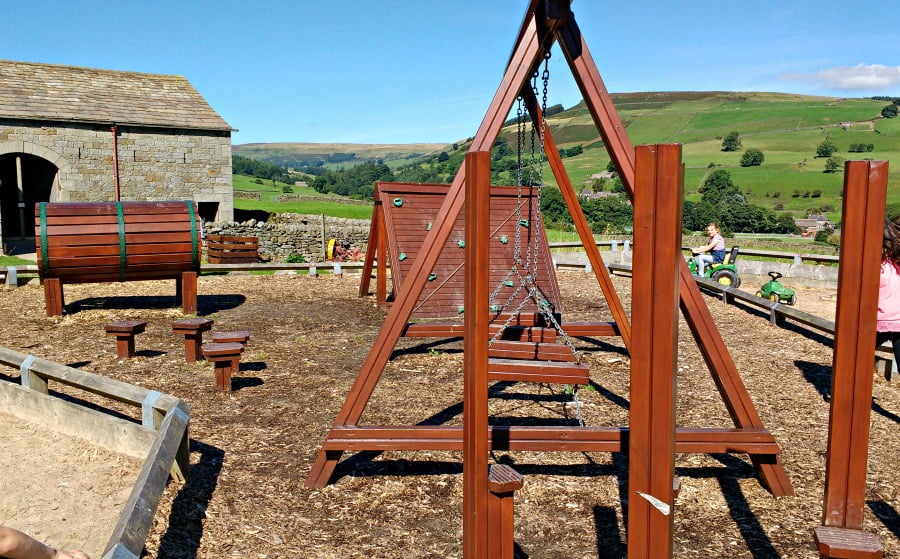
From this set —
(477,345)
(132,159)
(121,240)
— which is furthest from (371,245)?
(132,159)

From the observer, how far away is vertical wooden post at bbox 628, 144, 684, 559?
7.40 feet

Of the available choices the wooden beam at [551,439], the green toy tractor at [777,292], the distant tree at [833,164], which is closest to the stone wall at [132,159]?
the green toy tractor at [777,292]

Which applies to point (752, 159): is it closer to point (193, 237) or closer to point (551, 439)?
point (193, 237)

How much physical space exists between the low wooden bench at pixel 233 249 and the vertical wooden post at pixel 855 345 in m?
16.1

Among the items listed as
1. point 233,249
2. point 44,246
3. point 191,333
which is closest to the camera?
point 191,333

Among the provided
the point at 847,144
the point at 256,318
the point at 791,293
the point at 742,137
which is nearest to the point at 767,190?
the point at 847,144

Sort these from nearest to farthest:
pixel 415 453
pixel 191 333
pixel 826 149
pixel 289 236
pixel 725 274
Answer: pixel 415 453
pixel 191 333
pixel 725 274
pixel 289 236
pixel 826 149

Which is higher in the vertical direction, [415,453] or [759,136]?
[759,136]

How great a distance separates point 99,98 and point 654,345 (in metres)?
22.0

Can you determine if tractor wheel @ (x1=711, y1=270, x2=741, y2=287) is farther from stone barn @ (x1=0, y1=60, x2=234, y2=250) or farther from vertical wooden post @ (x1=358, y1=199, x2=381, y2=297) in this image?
stone barn @ (x1=0, y1=60, x2=234, y2=250)

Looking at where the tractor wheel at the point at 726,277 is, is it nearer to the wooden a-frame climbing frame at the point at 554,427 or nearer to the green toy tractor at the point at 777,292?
the green toy tractor at the point at 777,292

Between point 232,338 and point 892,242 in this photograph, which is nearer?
point 892,242

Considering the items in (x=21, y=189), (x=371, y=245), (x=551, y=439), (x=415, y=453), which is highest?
(x=21, y=189)

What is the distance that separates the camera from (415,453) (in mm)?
5410
